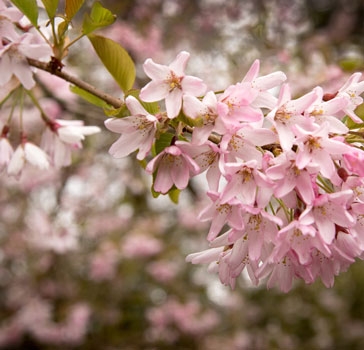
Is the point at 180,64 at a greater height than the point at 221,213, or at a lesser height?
greater

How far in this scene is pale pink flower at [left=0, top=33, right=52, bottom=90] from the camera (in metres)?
0.95

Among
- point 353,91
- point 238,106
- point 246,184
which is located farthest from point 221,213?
point 353,91

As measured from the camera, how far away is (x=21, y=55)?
976 mm

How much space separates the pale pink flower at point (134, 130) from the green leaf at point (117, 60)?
0.59 ft

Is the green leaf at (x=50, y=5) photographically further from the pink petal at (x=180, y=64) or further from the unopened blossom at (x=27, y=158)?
the unopened blossom at (x=27, y=158)

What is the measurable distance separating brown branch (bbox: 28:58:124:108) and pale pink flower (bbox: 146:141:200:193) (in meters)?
0.16

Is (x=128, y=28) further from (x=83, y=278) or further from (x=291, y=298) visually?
(x=291, y=298)

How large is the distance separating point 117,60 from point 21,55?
192 millimetres

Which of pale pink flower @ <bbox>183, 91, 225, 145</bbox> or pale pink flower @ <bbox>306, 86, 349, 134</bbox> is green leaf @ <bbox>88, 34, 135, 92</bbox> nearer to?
pale pink flower @ <bbox>183, 91, 225, 145</bbox>

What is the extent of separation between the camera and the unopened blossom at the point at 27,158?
4.01 feet

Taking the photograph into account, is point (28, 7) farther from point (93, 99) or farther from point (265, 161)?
point (265, 161)

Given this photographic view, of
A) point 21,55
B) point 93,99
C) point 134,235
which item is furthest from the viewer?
point 134,235

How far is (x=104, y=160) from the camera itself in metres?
4.14

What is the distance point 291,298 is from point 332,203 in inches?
195
